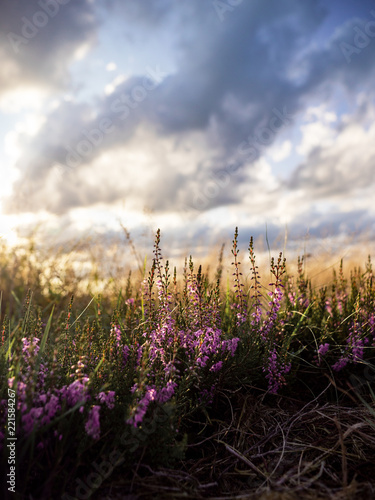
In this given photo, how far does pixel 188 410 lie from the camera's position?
2.37 metres

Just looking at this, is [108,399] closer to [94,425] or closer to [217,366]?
[94,425]

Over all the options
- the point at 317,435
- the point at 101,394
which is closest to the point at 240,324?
the point at 317,435

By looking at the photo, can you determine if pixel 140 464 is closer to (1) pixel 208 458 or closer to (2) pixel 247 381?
(1) pixel 208 458

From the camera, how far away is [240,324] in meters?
2.75

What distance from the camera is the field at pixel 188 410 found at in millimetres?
1643

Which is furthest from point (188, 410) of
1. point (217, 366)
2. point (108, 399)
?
point (108, 399)

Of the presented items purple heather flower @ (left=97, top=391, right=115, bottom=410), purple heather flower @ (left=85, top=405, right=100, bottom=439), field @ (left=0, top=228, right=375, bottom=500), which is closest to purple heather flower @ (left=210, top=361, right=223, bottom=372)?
field @ (left=0, top=228, right=375, bottom=500)

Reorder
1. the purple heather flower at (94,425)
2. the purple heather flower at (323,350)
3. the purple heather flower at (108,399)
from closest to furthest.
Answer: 1. the purple heather flower at (94,425)
2. the purple heather flower at (108,399)
3. the purple heather flower at (323,350)

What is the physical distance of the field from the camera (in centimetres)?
164

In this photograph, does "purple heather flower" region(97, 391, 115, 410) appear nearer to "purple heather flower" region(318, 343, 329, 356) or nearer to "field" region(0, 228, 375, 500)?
"field" region(0, 228, 375, 500)

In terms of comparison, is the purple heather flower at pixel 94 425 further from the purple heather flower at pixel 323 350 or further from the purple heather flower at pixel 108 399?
the purple heather flower at pixel 323 350

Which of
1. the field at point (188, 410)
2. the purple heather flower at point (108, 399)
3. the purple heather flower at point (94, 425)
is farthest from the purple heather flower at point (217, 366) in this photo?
the purple heather flower at point (94, 425)

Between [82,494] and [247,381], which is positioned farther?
[247,381]

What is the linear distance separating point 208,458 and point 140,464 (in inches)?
18.5
